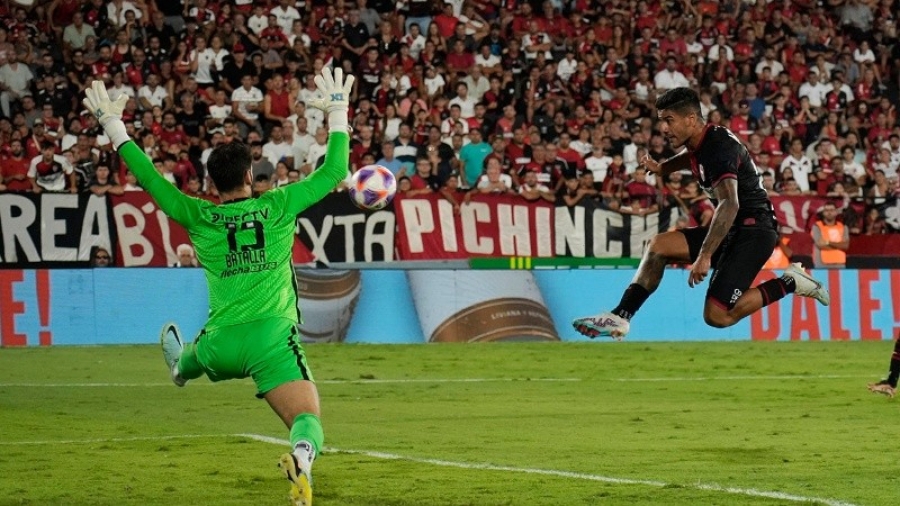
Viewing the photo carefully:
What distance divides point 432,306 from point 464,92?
6502 millimetres

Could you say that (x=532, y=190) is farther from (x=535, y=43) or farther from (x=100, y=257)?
(x=100, y=257)

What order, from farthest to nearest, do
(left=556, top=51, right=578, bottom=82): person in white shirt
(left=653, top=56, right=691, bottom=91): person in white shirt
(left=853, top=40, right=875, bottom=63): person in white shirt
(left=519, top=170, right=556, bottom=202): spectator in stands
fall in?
1. (left=853, top=40, right=875, bottom=63): person in white shirt
2. (left=653, top=56, right=691, bottom=91): person in white shirt
3. (left=556, top=51, right=578, bottom=82): person in white shirt
4. (left=519, top=170, right=556, bottom=202): spectator in stands

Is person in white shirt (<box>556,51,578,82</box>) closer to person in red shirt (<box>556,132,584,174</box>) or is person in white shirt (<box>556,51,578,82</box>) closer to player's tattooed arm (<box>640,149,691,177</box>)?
person in red shirt (<box>556,132,584,174</box>)

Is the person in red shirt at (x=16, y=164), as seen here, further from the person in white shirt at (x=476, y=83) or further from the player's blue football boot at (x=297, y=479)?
the player's blue football boot at (x=297, y=479)

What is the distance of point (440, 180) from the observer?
2464 centimetres

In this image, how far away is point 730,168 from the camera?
36.2 ft

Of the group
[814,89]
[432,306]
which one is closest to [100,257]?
[432,306]

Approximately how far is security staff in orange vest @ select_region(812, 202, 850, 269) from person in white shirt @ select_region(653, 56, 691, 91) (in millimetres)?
5558

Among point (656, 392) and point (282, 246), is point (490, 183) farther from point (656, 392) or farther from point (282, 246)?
point (282, 246)

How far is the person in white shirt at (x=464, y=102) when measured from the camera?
2703cm

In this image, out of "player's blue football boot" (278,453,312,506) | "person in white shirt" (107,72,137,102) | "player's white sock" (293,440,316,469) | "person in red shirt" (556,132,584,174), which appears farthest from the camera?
"person in red shirt" (556,132,584,174)

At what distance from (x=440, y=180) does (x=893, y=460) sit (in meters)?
15.1

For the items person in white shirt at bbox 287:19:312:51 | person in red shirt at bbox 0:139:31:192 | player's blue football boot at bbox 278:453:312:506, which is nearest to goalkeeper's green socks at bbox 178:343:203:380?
player's blue football boot at bbox 278:453:312:506

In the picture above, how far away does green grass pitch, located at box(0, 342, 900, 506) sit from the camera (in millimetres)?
8781
